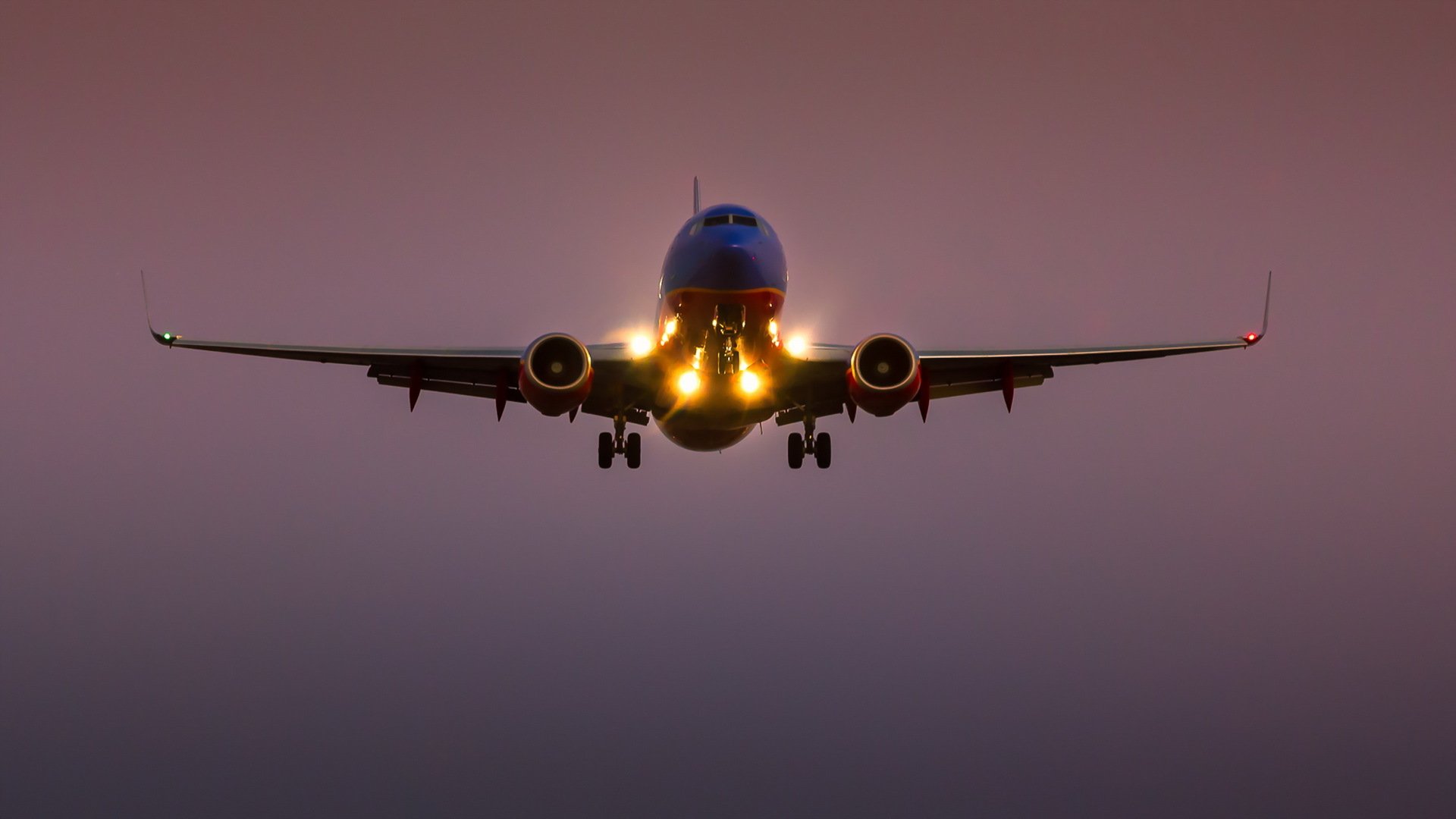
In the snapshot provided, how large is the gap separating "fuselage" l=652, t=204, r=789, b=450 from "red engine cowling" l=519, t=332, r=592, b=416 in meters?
2.33

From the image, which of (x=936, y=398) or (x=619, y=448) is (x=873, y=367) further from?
(x=619, y=448)

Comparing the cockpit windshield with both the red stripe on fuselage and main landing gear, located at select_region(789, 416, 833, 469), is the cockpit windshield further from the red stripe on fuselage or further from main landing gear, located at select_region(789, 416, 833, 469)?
main landing gear, located at select_region(789, 416, 833, 469)

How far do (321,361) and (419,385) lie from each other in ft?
7.05

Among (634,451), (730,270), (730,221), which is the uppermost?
(730,221)

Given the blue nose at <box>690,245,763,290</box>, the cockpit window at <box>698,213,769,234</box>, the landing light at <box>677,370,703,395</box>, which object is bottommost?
the landing light at <box>677,370,703,395</box>

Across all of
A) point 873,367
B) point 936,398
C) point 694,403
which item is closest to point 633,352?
point 694,403

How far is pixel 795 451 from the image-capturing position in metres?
31.1

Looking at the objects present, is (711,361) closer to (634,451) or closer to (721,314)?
(721,314)

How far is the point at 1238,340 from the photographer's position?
85.8 feet

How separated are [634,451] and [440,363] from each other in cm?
635

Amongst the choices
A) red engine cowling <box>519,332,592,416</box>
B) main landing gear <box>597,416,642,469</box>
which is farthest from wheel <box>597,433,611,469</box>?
red engine cowling <box>519,332,592,416</box>

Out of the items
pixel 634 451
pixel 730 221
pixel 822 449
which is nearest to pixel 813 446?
pixel 822 449

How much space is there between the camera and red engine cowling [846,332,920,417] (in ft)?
73.4

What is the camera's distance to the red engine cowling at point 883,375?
22359 mm
